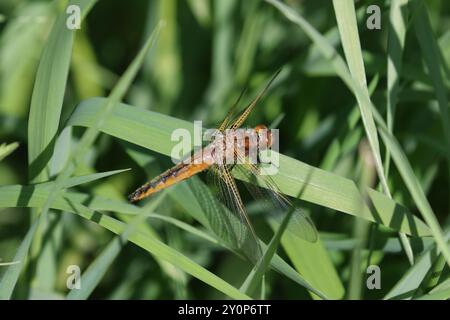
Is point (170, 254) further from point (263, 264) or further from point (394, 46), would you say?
point (394, 46)

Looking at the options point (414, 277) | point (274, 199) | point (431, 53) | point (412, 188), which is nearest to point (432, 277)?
point (414, 277)

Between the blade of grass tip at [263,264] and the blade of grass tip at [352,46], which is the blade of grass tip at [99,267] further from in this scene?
the blade of grass tip at [352,46]

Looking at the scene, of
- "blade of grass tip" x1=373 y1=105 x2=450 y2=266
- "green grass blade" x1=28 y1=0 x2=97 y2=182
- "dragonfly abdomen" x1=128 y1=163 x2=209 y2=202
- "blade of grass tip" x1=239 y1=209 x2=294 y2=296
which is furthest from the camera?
"dragonfly abdomen" x1=128 y1=163 x2=209 y2=202

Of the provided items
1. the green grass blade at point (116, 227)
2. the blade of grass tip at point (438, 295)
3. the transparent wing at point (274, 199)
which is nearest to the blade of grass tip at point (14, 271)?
the green grass blade at point (116, 227)

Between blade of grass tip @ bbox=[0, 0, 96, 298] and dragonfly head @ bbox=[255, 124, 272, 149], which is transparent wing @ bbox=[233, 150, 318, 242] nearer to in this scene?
dragonfly head @ bbox=[255, 124, 272, 149]

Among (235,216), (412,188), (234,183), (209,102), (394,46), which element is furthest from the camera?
(209,102)

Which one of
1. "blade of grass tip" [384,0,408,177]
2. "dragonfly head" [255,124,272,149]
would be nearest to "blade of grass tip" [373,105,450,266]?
"blade of grass tip" [384,0,408,177]
